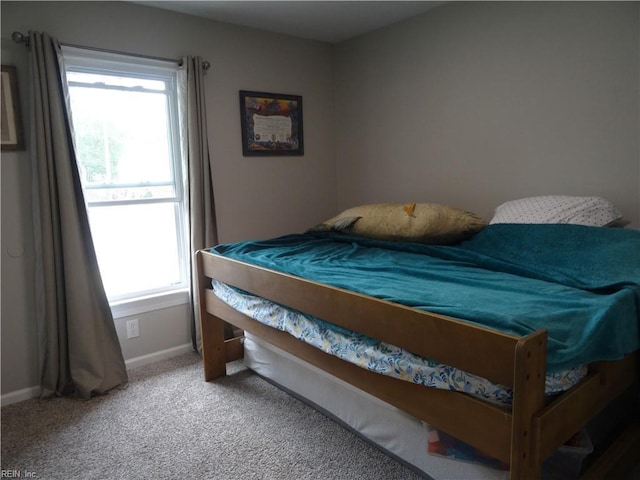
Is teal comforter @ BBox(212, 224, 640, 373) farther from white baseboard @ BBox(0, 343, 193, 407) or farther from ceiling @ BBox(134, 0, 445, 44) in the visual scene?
ceiling @ BBox(134, 0, 445, 44)

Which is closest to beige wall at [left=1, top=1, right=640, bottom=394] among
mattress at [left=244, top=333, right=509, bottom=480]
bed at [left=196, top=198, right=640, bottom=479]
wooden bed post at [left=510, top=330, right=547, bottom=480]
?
bed at [left=196, top=198, right=640, bottom=479]

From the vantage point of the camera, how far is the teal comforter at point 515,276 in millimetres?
1245

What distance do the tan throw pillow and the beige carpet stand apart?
104cm

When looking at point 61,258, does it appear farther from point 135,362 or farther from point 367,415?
point 367,415

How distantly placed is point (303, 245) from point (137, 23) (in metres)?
1.67

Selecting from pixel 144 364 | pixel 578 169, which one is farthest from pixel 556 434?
pixel 144 364

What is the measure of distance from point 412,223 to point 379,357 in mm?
1146

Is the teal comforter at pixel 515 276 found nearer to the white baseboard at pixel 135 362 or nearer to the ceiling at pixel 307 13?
the white baseboard at pixel 135 362

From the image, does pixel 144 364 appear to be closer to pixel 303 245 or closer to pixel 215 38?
pixel 303 245

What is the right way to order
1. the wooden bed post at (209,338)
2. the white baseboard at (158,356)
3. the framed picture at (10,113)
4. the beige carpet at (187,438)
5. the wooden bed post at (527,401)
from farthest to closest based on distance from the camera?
the white baseboard at (158,356) → the wooden bed post at (209,338) → the framed picture at (10,113) → the beige carpet at (187,438) → the wooden bed post at (527,401)

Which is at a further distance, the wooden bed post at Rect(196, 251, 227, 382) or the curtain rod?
the wooden bed post at Rect(196, 251, 227, 382)

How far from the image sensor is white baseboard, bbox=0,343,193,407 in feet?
7.87

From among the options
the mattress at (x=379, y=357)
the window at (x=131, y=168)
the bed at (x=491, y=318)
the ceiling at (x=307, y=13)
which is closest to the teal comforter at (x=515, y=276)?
the bed at (x=491, y=318)

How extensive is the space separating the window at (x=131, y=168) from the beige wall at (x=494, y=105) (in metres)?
1.42
